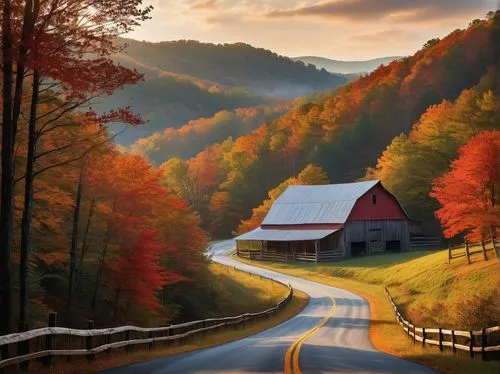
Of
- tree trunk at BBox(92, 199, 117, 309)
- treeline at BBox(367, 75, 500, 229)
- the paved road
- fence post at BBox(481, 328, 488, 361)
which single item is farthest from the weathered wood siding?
fence post at BBox(481, 328, 488, 361)

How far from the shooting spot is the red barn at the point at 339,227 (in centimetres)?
7656

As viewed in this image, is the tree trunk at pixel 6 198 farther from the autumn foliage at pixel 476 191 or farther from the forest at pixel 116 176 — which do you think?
the autumn foliage at pixel 476 191

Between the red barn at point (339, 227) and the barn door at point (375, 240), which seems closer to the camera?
the red barn at point (339, 227)

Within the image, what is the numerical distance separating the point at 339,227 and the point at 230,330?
43.7 meters

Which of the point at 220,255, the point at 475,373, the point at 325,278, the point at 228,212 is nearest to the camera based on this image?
the point at 475,373

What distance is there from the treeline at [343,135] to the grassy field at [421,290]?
48.6 m

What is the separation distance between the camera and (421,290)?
154 feet

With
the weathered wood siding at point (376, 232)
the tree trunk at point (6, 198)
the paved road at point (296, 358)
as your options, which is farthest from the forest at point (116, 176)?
the weathered wood siding at point (376, 232)

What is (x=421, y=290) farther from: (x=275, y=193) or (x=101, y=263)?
(x=275, y=193)

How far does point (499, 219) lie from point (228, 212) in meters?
80.8

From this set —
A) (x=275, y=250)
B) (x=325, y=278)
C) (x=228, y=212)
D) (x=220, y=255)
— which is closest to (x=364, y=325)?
(x=325, y=278)

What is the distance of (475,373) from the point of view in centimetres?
1524

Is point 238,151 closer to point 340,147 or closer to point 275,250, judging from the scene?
point 340,147

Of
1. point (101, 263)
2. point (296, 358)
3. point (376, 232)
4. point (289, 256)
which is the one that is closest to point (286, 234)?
point (289, 256)
